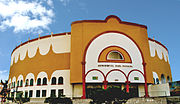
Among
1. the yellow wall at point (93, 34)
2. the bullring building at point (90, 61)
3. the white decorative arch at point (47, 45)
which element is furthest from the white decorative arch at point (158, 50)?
the white decorative arch at point (47, 45)

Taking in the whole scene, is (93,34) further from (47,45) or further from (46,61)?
(46,61)

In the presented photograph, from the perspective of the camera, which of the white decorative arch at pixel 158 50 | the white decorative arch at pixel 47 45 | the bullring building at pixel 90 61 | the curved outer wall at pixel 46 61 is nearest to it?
the bullring building at pixel 90 61

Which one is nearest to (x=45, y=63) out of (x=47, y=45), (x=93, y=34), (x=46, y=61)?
(x=46, y=61)

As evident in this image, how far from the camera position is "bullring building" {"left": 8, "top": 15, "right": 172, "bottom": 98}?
29.2 m

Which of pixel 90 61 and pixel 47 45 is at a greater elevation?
pixel 47 45

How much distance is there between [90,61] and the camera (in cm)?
2933

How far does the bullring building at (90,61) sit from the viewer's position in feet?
95.7

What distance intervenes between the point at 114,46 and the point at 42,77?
15.0m

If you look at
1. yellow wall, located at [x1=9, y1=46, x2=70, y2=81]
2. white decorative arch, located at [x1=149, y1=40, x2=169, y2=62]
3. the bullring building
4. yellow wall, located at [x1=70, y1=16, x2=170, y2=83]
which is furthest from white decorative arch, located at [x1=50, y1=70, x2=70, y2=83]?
white decorative arch, located at [x1=149, y1=40, x2=169, y2=62]

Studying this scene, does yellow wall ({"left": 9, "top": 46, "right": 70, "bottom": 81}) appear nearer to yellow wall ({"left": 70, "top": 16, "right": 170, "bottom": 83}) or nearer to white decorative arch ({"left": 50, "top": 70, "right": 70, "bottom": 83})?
white decorative arch ({"left": 50, "top": 70, "right": 70, "bottom": 83})

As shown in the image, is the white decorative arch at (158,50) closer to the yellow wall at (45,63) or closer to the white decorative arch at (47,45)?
the white decorative arch at (47,45)

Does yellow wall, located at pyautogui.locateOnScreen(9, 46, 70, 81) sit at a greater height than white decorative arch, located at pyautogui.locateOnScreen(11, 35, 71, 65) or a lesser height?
lesser

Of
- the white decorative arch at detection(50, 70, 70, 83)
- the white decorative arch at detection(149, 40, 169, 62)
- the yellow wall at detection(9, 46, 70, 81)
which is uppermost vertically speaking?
the white decorative arch at detection(149, 40, 169, 62)

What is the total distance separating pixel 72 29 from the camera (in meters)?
31.6
